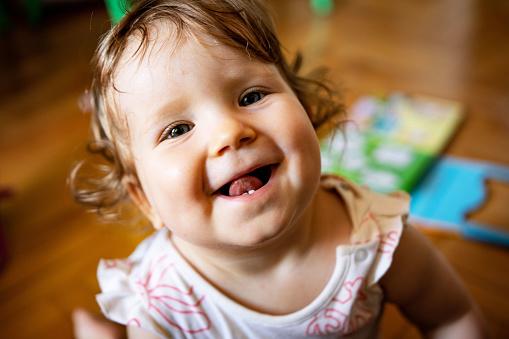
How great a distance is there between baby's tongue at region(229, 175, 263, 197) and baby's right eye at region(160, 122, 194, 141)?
0.07 meters

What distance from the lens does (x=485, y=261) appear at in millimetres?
908

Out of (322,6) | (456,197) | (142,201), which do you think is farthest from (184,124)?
(322,6)

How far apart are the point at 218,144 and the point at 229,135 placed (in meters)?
0.01

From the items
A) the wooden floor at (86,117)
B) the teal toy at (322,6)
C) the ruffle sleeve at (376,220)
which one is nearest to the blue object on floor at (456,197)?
the wooden floor at (86,117)

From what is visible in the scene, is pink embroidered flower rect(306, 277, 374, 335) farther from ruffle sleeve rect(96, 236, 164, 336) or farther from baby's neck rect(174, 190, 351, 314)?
ruffle sleeve rect(96, 236, 164, 336)

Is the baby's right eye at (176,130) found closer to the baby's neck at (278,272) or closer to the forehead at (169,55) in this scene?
the forehead at (169,55)

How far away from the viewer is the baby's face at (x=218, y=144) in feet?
1.49

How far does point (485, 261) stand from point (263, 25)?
0.65 m

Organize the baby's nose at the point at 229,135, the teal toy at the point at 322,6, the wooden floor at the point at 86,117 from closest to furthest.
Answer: the baby's nose at the point at 229,135 < the wooden floor at the point at 86,117 < the teal toy at the point at 322,6

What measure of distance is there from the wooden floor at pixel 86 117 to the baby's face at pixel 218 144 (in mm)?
145

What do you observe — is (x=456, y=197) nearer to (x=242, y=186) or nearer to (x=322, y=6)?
(x=242, y=186)

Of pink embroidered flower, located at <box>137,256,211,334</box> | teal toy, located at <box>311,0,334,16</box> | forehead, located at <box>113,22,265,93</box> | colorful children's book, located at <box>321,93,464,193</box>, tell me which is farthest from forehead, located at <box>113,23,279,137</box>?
teal toy, located at <box>311,0,334,16</box>

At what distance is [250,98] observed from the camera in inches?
19.7

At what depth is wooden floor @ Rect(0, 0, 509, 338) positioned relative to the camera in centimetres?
92
